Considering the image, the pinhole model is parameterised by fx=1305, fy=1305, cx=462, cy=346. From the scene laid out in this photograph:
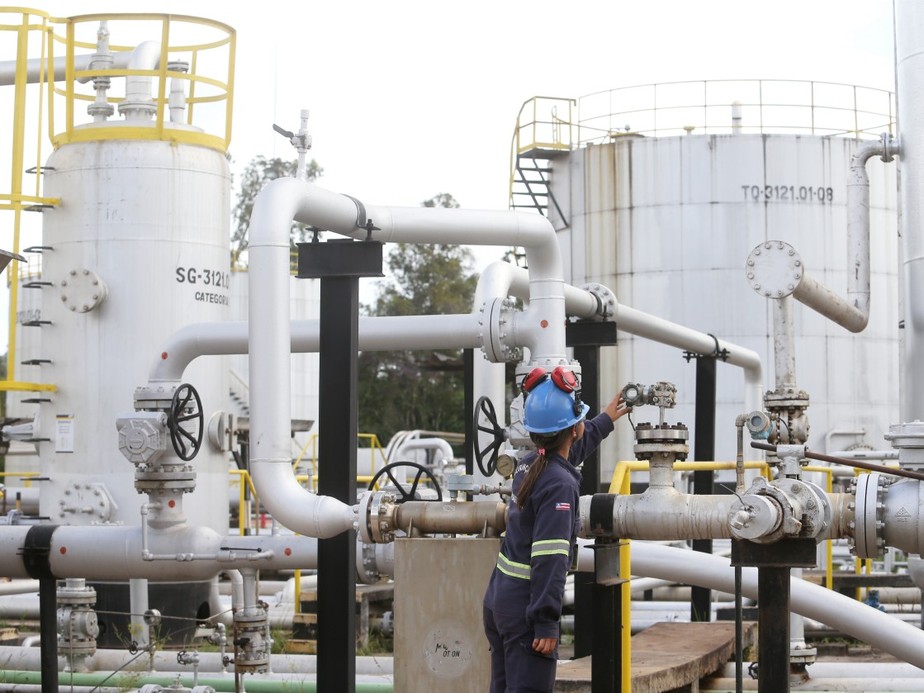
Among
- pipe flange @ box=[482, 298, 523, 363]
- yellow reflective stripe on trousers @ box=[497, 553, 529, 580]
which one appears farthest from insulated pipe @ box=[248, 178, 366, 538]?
pipe flange @ box=[482, 298, 523, 363]

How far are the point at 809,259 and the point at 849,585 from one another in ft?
24.3

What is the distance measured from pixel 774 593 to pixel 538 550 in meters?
1.23

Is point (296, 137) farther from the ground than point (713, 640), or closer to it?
farther from the ground

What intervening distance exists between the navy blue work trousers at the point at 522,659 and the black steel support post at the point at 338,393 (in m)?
1.68

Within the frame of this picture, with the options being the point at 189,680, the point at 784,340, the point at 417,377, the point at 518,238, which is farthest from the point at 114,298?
the point at 417,377

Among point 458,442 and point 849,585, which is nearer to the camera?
point 849,585

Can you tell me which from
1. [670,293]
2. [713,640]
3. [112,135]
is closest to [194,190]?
[112,135]

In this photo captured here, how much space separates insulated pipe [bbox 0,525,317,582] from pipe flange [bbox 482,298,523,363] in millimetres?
1660

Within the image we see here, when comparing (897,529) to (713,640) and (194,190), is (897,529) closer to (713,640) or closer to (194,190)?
(713,640)

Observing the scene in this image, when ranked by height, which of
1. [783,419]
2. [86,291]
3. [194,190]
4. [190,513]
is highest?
[194,190]

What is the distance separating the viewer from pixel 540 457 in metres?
4.96

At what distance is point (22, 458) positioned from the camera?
25047 millimetres

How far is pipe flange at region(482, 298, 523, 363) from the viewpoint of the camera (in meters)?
8.16

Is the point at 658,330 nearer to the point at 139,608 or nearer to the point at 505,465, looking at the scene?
the point at 139,608
